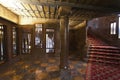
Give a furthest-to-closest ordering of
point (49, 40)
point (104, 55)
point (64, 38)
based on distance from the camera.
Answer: point (49, 40) < point (104, 55) < point (64, 38)

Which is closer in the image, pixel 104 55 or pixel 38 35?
pixel 104 55

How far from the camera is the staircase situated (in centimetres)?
711

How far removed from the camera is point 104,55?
762cm

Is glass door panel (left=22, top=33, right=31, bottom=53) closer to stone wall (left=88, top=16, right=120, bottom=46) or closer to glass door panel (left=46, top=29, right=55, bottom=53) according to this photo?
glass door panel (left=46, top=29, right=55, bottom=53)

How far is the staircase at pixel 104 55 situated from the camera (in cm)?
711

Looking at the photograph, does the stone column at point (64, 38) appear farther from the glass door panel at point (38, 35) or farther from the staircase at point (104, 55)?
the glass door panel at point (38, 35)

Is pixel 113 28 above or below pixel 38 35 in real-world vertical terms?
above

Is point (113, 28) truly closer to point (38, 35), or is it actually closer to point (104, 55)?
point (104, 55)

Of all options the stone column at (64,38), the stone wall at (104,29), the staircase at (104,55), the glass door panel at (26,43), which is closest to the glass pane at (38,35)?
the glass door panel at (26,43)

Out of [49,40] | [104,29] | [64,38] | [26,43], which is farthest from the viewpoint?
[104,29]

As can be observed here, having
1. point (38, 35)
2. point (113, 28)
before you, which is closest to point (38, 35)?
point (38, 35)

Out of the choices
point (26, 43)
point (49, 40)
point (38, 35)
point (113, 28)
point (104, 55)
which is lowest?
point (104, 55)

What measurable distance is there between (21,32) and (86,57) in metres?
4.30

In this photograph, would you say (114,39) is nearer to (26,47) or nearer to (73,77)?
(73,77)
